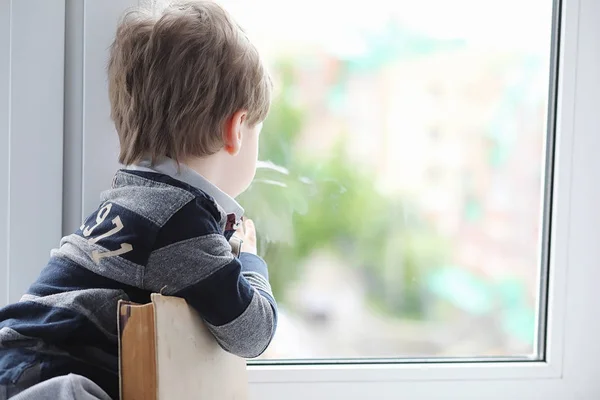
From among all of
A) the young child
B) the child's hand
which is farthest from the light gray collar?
the child's hand

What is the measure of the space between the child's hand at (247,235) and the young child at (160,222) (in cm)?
6

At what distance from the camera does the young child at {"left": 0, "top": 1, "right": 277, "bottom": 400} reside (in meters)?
0.72

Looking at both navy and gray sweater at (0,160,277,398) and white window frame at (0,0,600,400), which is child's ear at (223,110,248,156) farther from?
white window frame at (0,0,600,400)

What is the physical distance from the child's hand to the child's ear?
0.13m

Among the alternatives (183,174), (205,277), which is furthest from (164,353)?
(183,174)

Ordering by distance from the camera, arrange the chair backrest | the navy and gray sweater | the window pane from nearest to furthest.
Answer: the chair backrest
the navy and gray sweater
the window pane

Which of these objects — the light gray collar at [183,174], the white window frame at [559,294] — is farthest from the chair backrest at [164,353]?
the white window frame at [559,294]

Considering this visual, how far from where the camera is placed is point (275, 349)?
3.36ft

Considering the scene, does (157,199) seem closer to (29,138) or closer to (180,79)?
(180,79)

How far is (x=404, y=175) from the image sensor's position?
1.03 metres

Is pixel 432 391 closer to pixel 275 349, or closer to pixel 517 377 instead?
pixel 517 377

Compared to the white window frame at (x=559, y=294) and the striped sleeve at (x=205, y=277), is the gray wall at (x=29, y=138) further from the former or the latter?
the striped sleeve at (x=205, y=277)

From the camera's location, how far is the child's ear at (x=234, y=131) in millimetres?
808

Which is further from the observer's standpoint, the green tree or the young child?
the green tree
